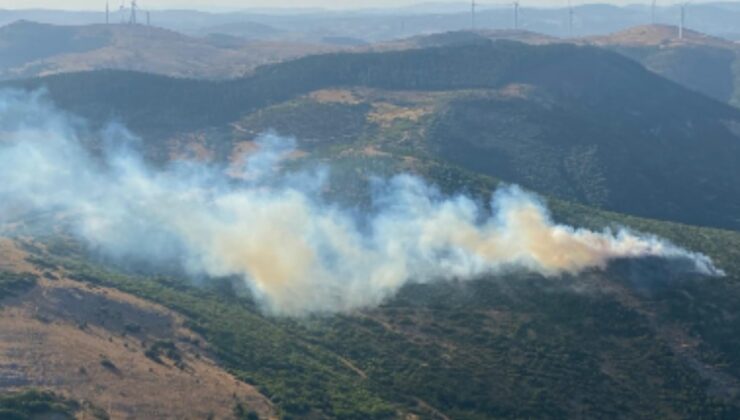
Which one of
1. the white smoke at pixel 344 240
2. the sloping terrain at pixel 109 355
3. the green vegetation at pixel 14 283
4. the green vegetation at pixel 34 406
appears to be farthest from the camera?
the white smoke at pixel 344 240

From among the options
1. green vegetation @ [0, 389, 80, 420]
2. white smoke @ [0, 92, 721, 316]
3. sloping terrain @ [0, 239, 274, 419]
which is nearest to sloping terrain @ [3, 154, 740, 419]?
sloping terrain @ [0, 239, 274, 419]

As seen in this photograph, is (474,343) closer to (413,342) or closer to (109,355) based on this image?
(413,342)

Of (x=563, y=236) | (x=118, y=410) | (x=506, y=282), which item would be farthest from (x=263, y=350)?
(x=563, y=236)

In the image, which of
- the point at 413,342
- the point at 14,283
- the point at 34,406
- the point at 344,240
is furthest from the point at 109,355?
the point at 344,240

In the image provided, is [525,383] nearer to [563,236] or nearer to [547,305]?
[547,305]

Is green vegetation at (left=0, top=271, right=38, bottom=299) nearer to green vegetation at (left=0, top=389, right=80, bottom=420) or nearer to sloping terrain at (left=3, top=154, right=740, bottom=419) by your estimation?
sloping terrain at (left=3, top=154, right=740, bottom=419)

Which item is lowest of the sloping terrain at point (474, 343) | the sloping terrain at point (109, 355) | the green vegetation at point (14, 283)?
the sloping terrain at point (474, 343)

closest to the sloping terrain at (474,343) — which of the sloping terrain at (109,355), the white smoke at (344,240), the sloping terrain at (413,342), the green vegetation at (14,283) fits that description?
the sloping terrain at (413,342)

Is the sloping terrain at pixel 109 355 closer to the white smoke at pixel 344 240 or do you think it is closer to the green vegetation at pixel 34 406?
the green vegetation at pixel 34 406
